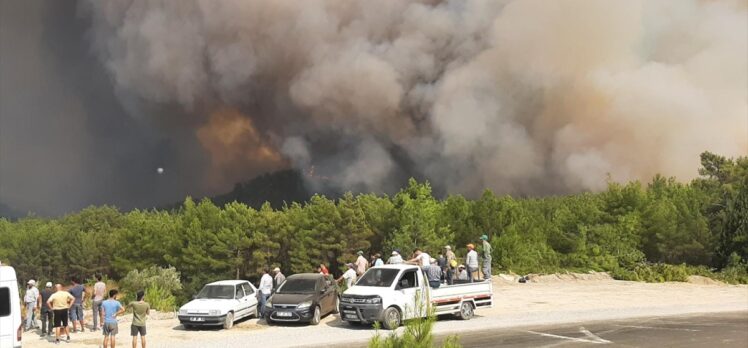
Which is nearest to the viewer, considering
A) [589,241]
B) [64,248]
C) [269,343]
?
[269,343]

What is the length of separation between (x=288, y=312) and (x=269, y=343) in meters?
2.65

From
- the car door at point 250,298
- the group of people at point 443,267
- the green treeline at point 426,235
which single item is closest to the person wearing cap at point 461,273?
the group of people at point 443,267

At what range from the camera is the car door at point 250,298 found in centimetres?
2041

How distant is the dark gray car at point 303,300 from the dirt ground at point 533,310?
0.35m

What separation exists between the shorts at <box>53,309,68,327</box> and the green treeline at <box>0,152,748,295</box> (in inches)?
1234

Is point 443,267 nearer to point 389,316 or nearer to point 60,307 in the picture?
point 389,316

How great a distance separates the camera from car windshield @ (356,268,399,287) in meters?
18.5

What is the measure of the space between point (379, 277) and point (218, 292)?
5501 mm

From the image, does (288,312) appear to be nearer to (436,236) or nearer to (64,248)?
(436,236)

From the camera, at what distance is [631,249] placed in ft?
148

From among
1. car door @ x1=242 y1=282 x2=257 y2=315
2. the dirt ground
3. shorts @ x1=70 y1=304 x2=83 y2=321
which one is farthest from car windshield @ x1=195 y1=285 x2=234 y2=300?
shorts @ x1=70 y1=304 x2=83 y2=321

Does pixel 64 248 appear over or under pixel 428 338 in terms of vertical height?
over

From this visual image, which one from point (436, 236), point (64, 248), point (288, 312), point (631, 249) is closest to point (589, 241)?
point (631, 249)

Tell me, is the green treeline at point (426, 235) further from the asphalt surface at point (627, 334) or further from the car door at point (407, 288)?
the car door at point (407, 288)
